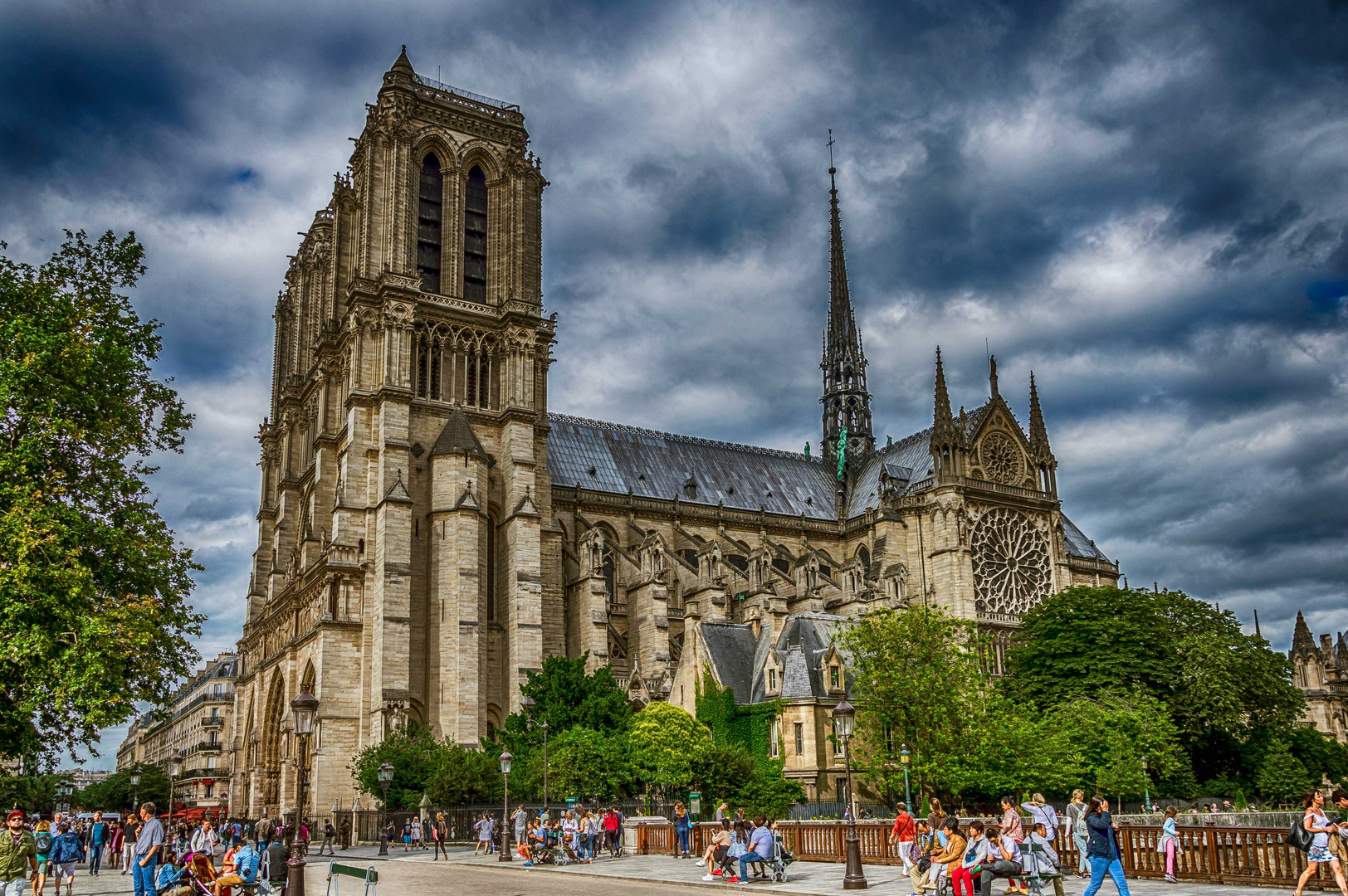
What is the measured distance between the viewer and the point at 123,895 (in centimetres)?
2291

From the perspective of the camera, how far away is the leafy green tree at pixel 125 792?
9025 centimetres

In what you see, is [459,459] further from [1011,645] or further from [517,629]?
[1011,645]

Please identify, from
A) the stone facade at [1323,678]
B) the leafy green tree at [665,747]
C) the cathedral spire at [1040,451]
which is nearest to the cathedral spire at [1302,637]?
the stone facade at [1323,678]

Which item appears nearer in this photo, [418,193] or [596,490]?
[418,193]

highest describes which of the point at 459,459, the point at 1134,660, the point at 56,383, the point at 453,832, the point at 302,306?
the point at 302,306

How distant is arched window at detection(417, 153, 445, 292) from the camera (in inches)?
2158

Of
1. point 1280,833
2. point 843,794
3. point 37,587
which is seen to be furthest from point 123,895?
point 843,794

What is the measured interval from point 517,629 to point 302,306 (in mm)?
27963

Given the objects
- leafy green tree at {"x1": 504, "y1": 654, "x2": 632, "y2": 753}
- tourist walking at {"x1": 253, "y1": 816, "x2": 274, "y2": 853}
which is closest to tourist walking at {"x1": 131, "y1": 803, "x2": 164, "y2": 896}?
tourist walking at {"x1": 253, "y1": 816, "x2": 274, "y2": 853}

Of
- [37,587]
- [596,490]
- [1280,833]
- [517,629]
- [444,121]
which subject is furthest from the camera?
[596,490]

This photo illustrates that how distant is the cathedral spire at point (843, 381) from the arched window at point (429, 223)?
3138 cm

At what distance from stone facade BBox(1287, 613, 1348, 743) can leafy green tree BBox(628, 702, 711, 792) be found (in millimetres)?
56758

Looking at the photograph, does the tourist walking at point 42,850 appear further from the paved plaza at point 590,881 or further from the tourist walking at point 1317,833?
the tourist walking at point 1317,833

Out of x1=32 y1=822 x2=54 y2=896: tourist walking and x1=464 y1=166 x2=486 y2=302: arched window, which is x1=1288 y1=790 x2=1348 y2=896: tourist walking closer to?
x1=32 y1=822 x2=54 y2=896: tourist walking
